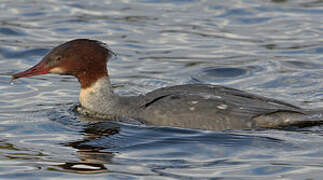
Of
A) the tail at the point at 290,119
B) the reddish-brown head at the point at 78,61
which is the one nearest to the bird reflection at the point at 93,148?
the reddish-brown head at the point at 78,61

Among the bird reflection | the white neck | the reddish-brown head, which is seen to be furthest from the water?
the reddish-brown head

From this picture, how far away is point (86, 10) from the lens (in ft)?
50.1

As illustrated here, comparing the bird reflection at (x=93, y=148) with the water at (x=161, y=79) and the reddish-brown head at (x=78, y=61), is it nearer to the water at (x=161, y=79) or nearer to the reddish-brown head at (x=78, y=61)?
the water at (x=161, y=79)

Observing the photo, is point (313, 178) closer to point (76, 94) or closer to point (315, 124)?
point (315, 124)

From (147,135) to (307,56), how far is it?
4850 mm

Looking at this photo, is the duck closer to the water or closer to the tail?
the tail

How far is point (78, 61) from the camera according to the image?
928 cm

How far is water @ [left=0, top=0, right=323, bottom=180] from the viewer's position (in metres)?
7.37

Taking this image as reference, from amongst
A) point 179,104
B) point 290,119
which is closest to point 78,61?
point 179,104

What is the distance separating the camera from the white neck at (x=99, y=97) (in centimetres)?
933

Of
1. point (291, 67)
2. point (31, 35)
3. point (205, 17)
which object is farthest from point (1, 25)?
point (291, 67)

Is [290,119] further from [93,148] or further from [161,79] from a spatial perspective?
[161,79]

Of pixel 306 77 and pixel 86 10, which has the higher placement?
pixel 86 10

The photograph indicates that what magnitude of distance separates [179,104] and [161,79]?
2620mm
